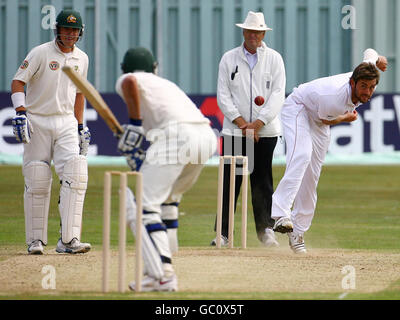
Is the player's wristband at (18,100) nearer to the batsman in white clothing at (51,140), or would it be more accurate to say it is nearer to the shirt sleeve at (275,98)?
the batsman in white clothing at (51,140)

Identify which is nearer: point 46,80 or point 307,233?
point 46,80

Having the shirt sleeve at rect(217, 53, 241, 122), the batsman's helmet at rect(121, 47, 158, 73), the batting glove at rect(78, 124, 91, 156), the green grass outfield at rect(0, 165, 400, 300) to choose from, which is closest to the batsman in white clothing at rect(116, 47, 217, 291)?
the batsman's helmet at rect(121, 47, 158, 73)

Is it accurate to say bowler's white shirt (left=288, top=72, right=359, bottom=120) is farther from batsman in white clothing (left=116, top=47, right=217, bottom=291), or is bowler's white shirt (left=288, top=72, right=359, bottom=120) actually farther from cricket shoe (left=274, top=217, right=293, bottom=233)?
batsman in white clothing (left=116, top=47, right=217, bottom=291)

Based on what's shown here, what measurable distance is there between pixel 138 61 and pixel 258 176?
3.29 meters

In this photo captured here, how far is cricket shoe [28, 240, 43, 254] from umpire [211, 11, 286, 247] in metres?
1.80

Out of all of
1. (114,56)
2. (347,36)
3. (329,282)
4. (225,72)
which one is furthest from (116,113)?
(329,282)

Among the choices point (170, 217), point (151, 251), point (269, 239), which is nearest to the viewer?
point (151, 251)

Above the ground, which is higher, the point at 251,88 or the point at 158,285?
the point at 251,88

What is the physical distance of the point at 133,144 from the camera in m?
6.12

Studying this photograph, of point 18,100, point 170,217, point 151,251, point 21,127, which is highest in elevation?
point 18,100

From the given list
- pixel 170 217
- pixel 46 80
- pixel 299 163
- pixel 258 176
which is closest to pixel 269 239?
pixel 258 176

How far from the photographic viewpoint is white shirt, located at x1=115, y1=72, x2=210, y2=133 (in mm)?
6191

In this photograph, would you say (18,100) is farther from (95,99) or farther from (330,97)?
(330,97)
